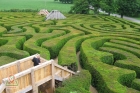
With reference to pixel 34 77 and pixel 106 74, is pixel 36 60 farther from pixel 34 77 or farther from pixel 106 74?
pixel 106 74

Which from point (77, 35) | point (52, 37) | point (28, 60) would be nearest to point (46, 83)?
point (28, 60)

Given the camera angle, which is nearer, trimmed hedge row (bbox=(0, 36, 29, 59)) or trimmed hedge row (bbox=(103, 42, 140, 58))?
trimmed hedge row (bbox=(0, 36, 29, 59))

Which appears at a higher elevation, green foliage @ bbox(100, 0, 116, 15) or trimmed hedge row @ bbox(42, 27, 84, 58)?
green foliage @ bbox(100, 0, 116, 15)

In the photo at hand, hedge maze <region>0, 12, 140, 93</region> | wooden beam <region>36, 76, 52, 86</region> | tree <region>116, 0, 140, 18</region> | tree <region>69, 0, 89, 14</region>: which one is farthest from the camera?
tree <region>116, 0, 140, 18</region>

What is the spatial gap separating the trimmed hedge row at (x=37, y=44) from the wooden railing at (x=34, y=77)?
3.73 m

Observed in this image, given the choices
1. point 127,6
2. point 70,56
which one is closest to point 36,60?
point 70,56

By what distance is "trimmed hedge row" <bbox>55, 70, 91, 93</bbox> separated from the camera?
10984mm

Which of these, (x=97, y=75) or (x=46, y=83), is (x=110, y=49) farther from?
(x=46, y=83)

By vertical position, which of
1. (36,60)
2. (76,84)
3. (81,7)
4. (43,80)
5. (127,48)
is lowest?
(76,84)

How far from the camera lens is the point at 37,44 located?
65.9 ft

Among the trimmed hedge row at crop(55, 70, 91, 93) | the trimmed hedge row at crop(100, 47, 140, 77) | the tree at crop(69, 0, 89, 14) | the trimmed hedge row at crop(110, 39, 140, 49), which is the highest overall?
the tree at crop(69, 0, 89, 14)

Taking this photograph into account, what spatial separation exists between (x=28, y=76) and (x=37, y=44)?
961 cm

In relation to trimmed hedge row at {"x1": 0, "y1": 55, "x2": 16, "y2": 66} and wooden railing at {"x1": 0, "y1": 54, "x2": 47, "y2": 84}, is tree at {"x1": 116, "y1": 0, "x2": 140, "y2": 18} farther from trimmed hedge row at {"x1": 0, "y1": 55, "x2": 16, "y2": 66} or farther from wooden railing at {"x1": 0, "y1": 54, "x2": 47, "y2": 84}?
wooden railing at {"x1": 0, "y1": 54, "x2": 47, "y2": 84}

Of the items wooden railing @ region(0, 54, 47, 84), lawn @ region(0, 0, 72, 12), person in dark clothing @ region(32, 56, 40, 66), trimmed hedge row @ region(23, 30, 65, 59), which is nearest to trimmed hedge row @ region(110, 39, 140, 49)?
trimmed hedge row @ region(23, 30, 65, 59)
